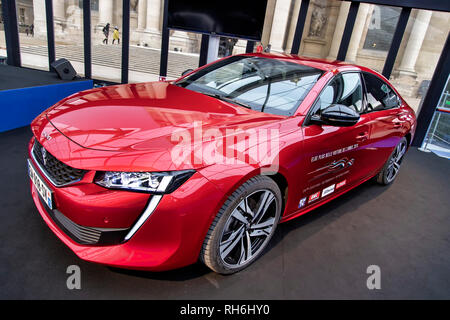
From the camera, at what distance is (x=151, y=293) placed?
1.81 m

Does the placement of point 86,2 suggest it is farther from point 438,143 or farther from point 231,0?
point 438,143

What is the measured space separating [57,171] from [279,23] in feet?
76.1

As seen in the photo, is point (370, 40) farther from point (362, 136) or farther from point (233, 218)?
point (233, 218)

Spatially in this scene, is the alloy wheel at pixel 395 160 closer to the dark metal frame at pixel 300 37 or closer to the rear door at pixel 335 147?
the rear door at pixel 335 147

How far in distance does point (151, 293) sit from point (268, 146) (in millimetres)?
1138

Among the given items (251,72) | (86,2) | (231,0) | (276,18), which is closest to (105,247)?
(251,72)

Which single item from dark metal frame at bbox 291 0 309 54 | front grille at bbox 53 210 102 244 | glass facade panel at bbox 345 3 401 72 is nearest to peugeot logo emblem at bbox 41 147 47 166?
front grille at bbox 53 210 102 244

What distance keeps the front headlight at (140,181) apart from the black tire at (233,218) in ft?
1.20

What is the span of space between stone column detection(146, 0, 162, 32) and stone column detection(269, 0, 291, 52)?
8.64 metres

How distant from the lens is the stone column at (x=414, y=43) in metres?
6.76

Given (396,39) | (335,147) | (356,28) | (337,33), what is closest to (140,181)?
(335,147)

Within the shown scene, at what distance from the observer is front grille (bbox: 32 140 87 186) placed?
1613 millimetres

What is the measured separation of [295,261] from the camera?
2.27m

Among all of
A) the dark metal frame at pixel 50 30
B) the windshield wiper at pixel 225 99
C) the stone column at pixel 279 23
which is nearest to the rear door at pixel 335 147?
the windshield wiper at pixel 225 99
